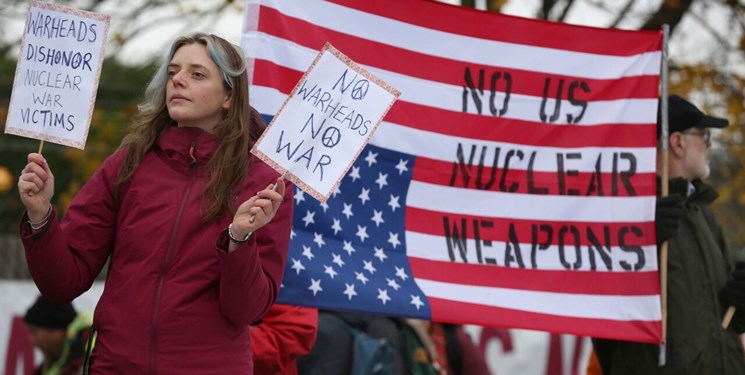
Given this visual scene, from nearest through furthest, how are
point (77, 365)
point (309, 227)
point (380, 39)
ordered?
point (309, 227) < point (380, 39) < point (77, 365)

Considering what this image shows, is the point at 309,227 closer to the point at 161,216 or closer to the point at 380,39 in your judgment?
the point at 380,39

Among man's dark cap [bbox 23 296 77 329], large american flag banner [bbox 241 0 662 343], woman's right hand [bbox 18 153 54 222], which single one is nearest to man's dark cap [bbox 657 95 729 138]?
large american flag banner [bbox 241 0 662 343]

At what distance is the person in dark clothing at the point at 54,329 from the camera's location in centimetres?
695

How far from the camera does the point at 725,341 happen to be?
5441 mm

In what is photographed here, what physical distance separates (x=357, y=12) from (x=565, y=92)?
1019 mm

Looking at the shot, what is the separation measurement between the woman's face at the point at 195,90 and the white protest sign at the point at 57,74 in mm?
229

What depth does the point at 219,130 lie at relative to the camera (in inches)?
152

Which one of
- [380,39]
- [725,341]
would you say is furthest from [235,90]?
[725,341]

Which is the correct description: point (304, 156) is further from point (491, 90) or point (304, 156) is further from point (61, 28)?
point (491, 90)

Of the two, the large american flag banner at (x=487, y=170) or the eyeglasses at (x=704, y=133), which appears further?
the eyeglasses at (x=704, y=133)

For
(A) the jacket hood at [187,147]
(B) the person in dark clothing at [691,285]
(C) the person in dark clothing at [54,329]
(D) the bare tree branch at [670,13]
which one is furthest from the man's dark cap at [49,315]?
(D) the bare tree branch at [670,13]

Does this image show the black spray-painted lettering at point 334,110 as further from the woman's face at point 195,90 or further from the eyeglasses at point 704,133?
the eyeglasses at point 704,133

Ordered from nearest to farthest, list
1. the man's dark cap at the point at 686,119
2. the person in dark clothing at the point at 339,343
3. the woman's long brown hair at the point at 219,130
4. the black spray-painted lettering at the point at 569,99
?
the woman's long brown hair at the point at 219,130 < the black spray-painted lettering at the point at 569,99 < the man's dark cap at the point at 686,119 < the person in dark clothing at the point at 339,343

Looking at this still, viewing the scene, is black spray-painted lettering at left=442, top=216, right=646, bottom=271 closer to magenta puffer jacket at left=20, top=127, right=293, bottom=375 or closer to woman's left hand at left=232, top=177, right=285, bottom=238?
magenta puffer jacket at left=20, top=127, right=293, bottom=375
